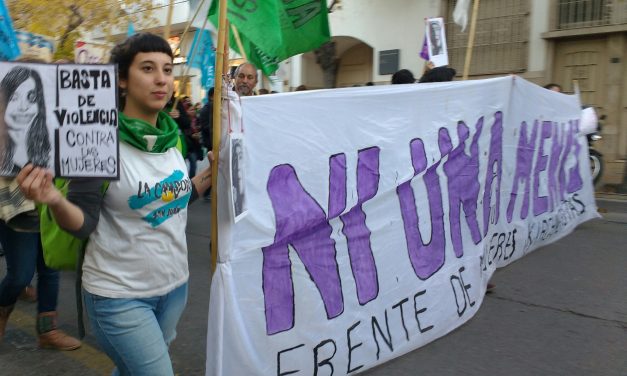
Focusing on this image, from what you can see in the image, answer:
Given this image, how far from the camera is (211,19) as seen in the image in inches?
143

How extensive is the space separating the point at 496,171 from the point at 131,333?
3.37m

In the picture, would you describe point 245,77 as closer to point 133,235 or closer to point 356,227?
point 356,227

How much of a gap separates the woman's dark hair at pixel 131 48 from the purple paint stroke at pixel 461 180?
217 cm

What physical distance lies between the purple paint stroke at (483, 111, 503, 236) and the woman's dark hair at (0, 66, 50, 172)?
3.24m

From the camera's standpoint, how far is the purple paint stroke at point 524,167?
4.89 meters

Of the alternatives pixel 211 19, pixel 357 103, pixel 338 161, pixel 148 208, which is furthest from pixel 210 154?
pixel 211 19

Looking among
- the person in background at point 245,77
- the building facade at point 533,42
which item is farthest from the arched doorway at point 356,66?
the person in background at point 245,77

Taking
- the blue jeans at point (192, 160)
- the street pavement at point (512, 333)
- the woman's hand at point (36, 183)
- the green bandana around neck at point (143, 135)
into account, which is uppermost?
the green bandana around neck at point (143, 135)

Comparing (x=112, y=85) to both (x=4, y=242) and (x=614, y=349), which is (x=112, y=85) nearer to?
(x=4, y=242)

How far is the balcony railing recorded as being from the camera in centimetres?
1030

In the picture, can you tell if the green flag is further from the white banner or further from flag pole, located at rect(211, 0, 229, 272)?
flag pole, located at rect(211, 0, 229, 272)

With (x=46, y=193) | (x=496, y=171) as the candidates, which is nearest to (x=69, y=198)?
(x=46, y=193)

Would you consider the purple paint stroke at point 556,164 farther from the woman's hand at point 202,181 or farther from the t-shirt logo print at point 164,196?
the t-shirt logo print at point 164,196

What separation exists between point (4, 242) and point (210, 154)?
5.44 ft
